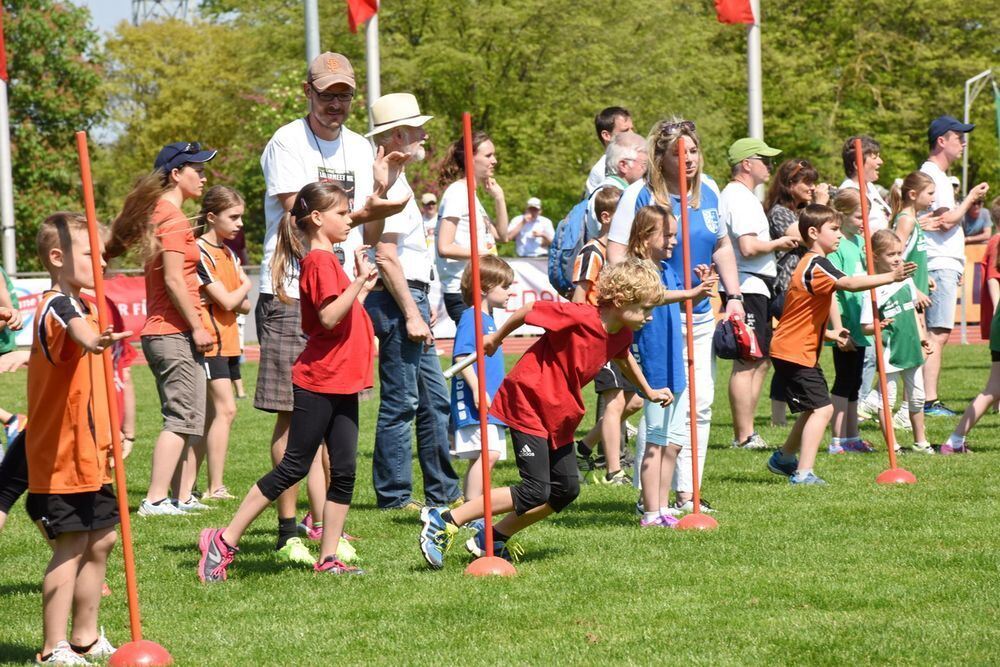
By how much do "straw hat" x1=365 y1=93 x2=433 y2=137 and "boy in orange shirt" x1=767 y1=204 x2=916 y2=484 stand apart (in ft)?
9.25

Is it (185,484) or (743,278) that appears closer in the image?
(185,484)

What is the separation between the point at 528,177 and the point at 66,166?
14.0 m

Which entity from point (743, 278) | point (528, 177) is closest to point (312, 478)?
point (743, 278)

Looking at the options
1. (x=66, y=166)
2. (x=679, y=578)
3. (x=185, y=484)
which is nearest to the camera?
(x=679, y=578)

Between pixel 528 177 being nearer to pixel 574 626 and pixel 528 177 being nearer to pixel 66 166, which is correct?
pixel 66 166

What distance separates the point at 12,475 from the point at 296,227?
1647 millimetres

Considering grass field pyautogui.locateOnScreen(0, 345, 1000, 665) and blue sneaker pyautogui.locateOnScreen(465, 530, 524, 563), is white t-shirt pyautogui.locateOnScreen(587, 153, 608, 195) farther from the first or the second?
blue sneaker pyautogui.locateOnScreen(465, 530, 524, 563)

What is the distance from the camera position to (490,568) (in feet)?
20.7

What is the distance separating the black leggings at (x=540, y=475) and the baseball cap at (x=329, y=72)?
1.95 m

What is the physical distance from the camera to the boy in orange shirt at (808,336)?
8.80m

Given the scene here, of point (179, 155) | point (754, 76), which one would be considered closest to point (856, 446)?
point (179, 155)

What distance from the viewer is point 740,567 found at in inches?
251

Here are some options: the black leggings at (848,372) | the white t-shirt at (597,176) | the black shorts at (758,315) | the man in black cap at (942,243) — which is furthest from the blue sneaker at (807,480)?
the man in black cap at (942,243)

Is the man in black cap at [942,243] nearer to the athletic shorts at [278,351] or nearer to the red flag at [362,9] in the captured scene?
the athletic shorts at [278,351]
